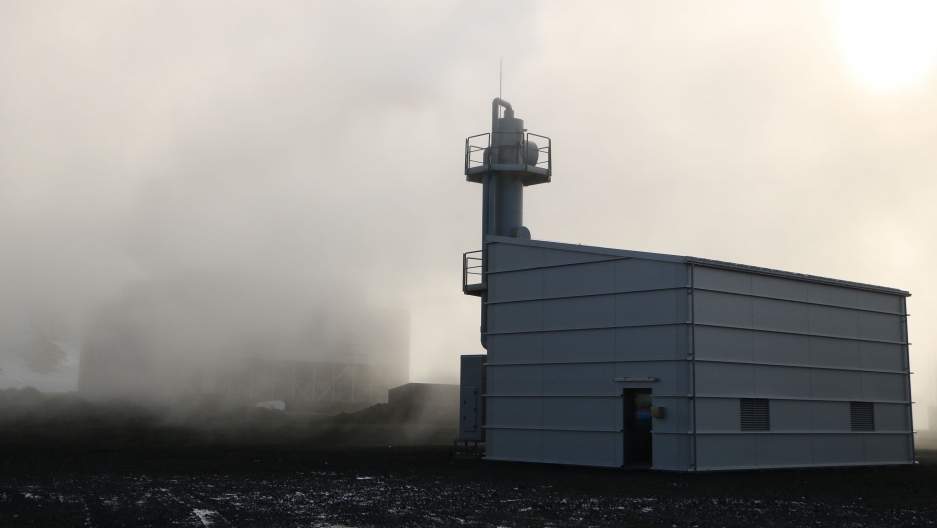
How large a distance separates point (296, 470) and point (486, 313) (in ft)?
37.7

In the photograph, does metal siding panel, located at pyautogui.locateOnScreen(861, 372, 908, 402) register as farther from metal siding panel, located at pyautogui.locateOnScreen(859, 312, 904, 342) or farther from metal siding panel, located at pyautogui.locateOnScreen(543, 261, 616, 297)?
metal siding panel, located at pyautogui.locateOnScreen(543, 261, 616, 297)

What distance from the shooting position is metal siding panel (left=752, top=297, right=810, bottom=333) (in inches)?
1139

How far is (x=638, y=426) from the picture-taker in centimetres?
2858

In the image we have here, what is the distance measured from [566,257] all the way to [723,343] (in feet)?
19.7

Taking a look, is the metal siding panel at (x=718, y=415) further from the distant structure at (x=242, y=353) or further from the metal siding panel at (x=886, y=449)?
the distant structure at (x=242, y=353)

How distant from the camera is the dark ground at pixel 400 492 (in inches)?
590

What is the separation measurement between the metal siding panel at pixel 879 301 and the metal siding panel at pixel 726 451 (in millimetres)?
8974

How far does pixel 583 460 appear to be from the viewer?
94.2 feet

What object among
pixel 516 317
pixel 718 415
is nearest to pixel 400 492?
pixel 718 415

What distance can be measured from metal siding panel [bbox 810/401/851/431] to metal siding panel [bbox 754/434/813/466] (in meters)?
0.87

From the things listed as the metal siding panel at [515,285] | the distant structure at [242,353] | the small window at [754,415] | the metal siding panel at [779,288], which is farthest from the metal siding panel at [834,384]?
the distant structure at [242,353]

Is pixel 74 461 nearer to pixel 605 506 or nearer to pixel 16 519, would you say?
pixel 16 519

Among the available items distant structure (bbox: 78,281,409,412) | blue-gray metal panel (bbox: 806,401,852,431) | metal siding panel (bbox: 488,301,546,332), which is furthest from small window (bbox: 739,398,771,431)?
distant structure (bbox: 78,281,409,412)

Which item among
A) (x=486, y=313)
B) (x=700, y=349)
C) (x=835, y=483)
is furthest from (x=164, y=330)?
(x=835, y=483)
